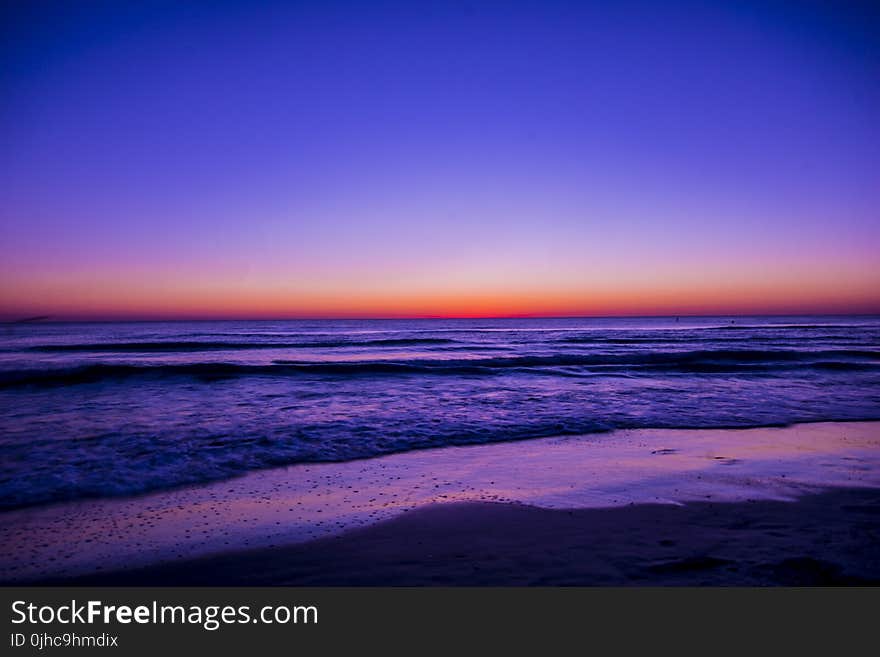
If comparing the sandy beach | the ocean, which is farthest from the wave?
the sandy beach

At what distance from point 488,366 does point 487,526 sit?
61.5ft

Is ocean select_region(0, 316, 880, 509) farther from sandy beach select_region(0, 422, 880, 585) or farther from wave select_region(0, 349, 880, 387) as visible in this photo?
sandy beach select_region(0, 422, 880, 585)

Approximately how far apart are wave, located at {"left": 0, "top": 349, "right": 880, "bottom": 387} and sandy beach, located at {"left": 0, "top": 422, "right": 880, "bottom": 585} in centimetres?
1393

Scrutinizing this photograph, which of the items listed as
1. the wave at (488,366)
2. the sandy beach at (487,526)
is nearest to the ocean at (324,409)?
the wave at (488,366)

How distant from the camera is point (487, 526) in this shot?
459cm

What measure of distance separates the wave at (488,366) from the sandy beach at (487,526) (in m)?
13.9

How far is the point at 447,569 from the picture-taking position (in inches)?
146

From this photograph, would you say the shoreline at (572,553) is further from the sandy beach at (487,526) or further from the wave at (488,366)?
the wave at (488,366)

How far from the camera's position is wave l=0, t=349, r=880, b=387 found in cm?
2002

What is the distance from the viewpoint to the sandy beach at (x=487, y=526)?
12.1 feet
